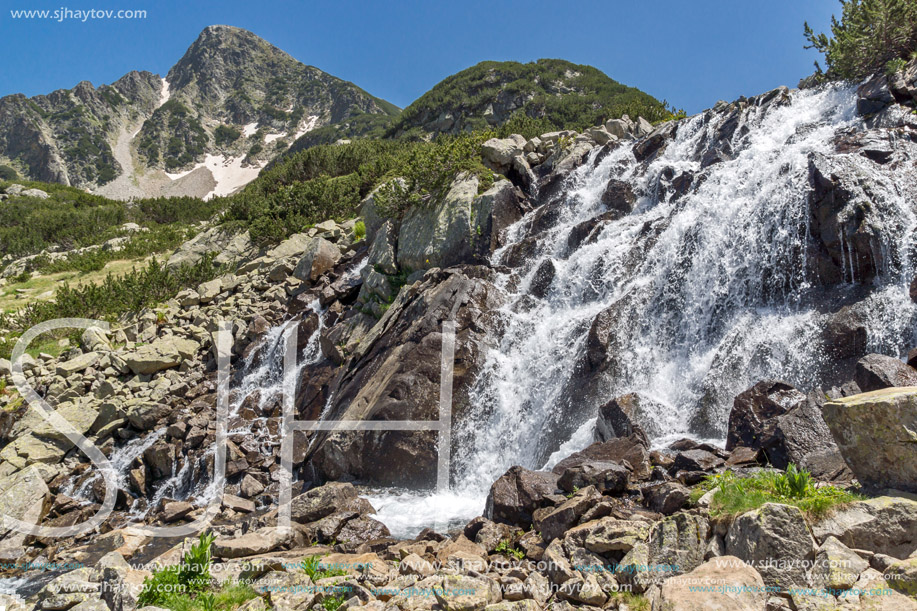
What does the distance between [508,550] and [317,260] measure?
58.0ft

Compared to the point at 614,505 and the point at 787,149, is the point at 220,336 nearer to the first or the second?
the point at 614,505

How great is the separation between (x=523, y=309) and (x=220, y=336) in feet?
40.6

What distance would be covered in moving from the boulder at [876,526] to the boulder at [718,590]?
3.60ft

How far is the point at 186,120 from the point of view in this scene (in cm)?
10669

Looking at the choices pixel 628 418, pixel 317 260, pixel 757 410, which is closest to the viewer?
pixel 757 410

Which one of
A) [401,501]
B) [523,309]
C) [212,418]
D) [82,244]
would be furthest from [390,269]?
[82,244]

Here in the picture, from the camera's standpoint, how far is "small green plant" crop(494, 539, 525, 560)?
23.4 ft

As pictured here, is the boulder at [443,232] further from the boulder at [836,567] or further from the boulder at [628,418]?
the boulder at [836,567]

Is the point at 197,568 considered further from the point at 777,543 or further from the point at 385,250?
the point at 385,250

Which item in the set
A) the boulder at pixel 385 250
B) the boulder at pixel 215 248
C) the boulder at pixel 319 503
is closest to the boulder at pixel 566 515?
the boulder at pixel 319 503

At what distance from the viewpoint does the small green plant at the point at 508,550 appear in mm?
7121

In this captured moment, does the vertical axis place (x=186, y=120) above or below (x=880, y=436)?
above

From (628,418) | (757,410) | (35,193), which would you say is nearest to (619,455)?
(628,418)

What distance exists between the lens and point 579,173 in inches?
844
